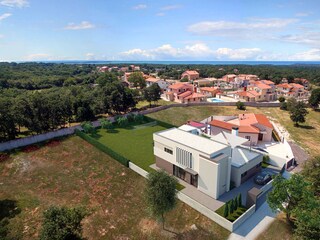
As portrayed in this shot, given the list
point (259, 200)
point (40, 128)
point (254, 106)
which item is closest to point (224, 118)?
point (254, 106)

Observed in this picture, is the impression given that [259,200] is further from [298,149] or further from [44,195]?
[44,195]

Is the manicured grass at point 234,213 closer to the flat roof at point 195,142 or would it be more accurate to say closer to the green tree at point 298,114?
the flat roof at point 195,142

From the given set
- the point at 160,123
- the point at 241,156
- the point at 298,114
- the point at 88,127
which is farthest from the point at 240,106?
the point at 88,127

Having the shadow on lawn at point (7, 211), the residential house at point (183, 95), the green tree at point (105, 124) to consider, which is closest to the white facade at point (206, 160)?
the shadow on lawn at point (7, 211)

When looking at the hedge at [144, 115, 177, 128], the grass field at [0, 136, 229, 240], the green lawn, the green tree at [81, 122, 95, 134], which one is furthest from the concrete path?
the green tree at [81, 122, 95, 134]

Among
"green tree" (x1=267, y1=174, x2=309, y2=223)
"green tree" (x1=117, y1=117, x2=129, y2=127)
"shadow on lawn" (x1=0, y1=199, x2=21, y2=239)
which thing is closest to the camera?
"green tree" (x1=267, y1=174, x2=309, y2=223)

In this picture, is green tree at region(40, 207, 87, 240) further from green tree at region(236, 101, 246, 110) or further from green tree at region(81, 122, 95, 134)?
green tree at region(236, 101, 246, 110)
